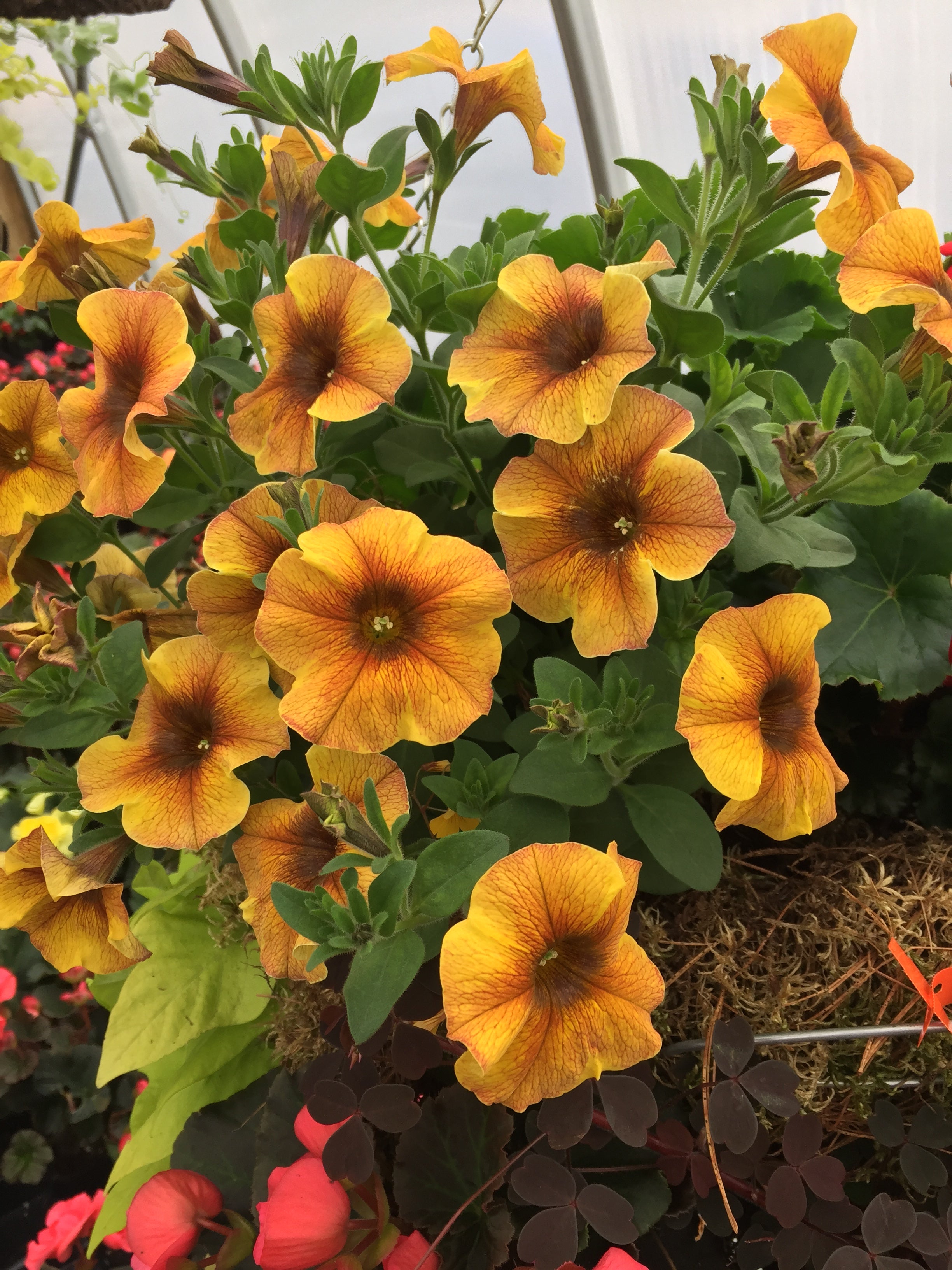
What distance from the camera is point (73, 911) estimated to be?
51 centimetres

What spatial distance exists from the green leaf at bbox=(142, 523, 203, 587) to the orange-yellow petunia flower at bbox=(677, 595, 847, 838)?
0.35 m

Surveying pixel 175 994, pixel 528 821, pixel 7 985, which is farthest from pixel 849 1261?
pixel 7 985

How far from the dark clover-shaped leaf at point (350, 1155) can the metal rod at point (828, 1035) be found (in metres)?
0.16

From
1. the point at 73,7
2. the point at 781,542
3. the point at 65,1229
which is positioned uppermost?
the point at 73,7

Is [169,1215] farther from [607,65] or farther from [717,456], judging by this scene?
[607,65]

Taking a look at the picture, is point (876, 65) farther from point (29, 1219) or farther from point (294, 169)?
point (29, 1219)

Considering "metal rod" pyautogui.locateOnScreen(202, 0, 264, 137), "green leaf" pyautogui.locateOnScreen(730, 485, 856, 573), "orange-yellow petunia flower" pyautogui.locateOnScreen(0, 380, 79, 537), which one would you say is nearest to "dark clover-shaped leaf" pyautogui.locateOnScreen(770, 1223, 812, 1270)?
"green leaf" pyautogui.locateOnScreen(730, 485, 856, 573)

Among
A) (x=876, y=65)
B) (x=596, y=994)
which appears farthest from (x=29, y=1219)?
(x=876, y=65)

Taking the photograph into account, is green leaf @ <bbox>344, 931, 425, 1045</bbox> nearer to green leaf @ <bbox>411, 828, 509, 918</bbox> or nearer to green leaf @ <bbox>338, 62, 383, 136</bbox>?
green leaf @ <bbox>411, 828, 509, 918</bbox>

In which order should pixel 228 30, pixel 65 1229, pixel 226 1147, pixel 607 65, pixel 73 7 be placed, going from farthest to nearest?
pixel 228 30, pixel 607 65, pixel 73 7, pixel 65 1229, pixel 226 1147

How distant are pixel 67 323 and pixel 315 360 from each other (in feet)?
0.72

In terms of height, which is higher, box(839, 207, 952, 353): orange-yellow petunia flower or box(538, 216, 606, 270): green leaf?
box(839, 207, 952, 353): orange-yellow petunia flower

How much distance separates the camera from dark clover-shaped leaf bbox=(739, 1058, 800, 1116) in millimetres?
420

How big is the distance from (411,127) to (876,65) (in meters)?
1.71
